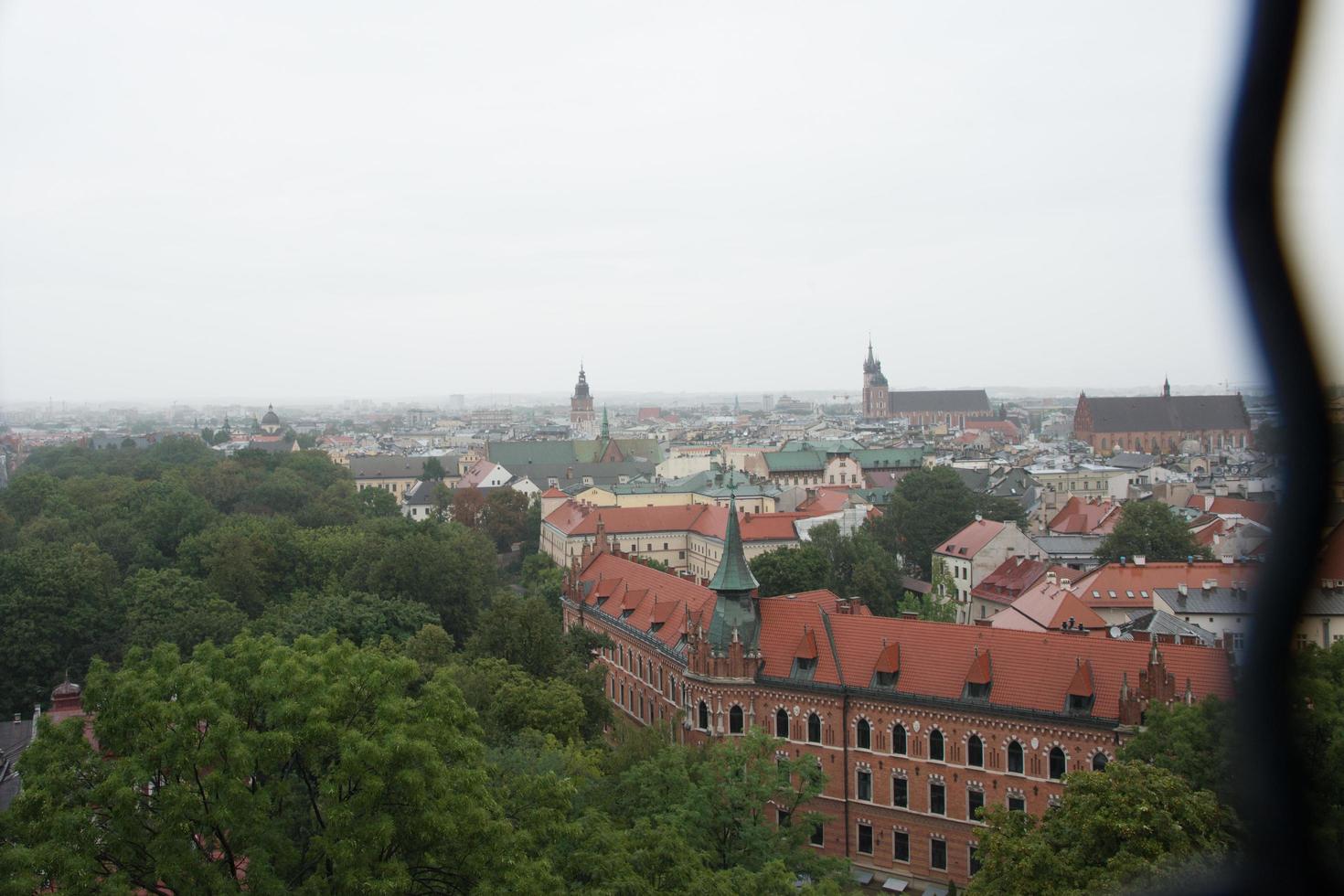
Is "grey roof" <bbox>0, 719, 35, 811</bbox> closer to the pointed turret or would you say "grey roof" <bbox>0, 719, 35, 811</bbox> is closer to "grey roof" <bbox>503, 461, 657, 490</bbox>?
the pointed turret

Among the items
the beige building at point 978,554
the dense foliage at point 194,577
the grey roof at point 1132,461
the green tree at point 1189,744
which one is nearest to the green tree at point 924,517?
the beige building at point 978,554

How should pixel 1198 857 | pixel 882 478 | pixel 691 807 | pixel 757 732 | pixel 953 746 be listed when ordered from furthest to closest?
pixel 882 478, pixel 953 746, pixel 757 732, pixel 691 807, pixel 1198 857

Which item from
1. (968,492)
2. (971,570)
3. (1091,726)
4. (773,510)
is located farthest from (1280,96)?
(773,510)

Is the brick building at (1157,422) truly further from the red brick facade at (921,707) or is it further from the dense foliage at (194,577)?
the red brick facade at (921,707)

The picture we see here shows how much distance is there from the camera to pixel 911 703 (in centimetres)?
2811

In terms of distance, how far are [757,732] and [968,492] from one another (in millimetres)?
46390

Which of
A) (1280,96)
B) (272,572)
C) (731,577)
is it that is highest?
(1280,96)

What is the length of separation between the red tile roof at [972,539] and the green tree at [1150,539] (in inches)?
207

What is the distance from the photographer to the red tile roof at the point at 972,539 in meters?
54.7

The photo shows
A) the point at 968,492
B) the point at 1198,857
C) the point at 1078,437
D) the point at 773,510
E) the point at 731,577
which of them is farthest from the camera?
the point at 1078,437

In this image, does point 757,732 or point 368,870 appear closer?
point 368,870

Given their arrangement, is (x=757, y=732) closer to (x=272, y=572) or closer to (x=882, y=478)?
(x=272, y=572)

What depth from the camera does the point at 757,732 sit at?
80.3ft

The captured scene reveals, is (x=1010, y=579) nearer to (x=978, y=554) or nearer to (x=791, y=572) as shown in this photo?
(x=978, y=554)
